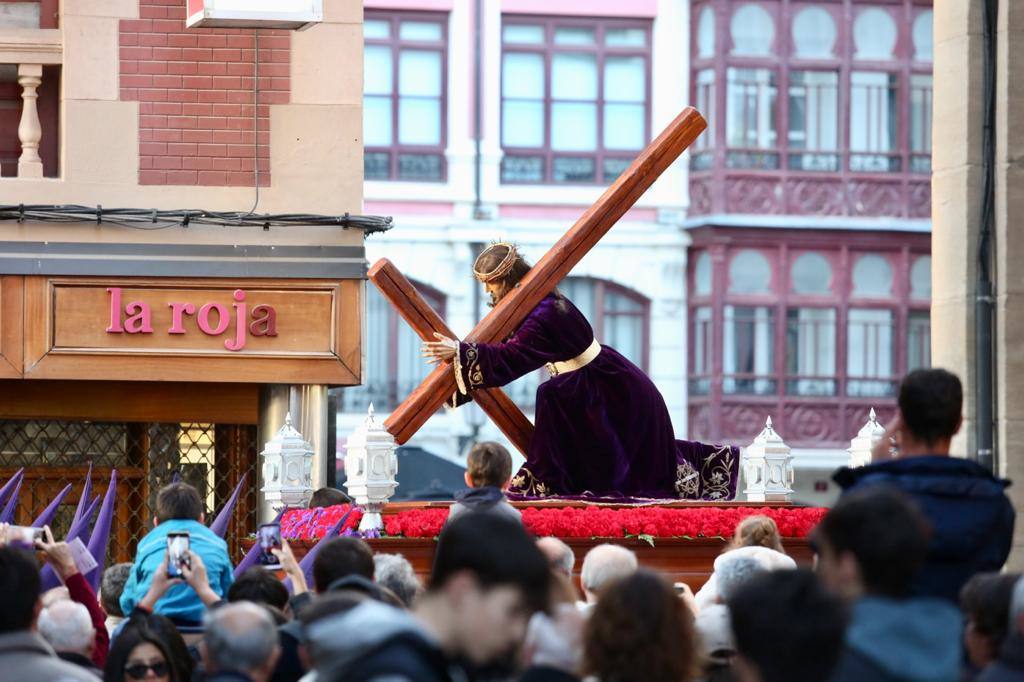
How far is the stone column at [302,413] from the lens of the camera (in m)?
14.8

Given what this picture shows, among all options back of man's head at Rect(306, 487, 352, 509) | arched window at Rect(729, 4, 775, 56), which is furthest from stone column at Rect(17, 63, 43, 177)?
arched window at Rect(729, 4, 775, 56)

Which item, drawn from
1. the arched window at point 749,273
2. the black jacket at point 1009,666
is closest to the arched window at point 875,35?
the arched window at point 749,273

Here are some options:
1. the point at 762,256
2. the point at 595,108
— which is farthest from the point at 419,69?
the point at 762,256

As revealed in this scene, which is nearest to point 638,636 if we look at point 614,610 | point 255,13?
point 614,610

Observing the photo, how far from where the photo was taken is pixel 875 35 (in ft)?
114

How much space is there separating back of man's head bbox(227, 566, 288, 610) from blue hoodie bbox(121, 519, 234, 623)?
672mm

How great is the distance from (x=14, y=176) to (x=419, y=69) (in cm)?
2008

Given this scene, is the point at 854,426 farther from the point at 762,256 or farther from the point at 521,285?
the point at 521,285

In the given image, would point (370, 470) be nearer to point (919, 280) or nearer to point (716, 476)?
point (716, 476)

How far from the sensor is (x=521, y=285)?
12.3 metres

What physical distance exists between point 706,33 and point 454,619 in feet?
99.5

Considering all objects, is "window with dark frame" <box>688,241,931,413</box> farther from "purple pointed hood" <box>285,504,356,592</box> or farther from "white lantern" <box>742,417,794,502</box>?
"purple pointed hood" <box>285,504,356,592</box>

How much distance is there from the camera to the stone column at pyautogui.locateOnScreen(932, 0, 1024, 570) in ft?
37.3

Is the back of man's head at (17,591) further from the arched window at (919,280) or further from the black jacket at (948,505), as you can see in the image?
the arched window at (919,280)
